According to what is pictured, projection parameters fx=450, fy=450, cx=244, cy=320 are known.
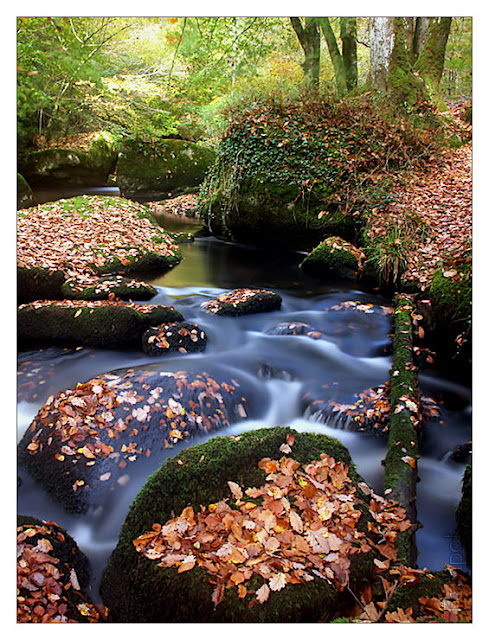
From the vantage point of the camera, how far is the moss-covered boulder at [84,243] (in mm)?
4355

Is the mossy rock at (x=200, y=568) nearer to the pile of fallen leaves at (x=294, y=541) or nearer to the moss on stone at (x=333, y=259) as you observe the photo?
the pile of fallen leaves at (x=294, y=541)

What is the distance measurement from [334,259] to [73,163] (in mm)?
4157

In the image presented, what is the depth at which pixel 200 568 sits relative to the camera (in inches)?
73.9

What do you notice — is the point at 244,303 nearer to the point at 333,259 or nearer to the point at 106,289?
the point at 106,289

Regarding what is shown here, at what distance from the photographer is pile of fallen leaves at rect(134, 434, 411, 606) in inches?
73.4

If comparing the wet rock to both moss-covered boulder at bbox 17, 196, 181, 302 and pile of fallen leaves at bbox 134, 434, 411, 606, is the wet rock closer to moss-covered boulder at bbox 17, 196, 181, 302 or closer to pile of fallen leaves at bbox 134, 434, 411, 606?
moss-covered boulder at bbox 17, 196, 181, 302

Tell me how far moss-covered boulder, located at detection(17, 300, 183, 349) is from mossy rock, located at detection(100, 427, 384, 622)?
166 centimetres

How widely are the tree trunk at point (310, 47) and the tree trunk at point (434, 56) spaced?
0.99 meters

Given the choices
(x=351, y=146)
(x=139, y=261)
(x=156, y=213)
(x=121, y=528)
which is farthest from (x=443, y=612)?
(x=156, y=213)

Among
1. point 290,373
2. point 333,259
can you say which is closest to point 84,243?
point 333,259

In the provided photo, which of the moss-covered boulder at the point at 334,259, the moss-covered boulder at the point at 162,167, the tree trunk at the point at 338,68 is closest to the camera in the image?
the moss-covered boulder at the point at 334,259

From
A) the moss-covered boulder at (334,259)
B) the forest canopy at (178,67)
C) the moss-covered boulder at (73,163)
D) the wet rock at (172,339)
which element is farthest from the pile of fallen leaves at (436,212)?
the moss-covered boulder at (73,163)

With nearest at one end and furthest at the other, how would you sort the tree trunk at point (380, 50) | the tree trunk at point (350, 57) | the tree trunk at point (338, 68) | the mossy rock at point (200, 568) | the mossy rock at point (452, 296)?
the mossy rock at point (200, 568)
the mossy rock at point (452, 296)
the tree trunk at point (350, 57)
the tree trunk at point (338, 68)
the tree trunk at point (380, 50)

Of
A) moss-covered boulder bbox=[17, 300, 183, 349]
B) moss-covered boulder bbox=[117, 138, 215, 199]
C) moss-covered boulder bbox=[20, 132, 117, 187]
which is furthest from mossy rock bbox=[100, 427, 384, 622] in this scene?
moss-covered boulder bbox=[117, 138, 215, 199]
